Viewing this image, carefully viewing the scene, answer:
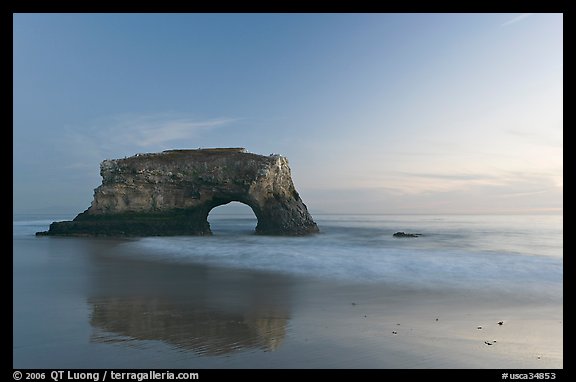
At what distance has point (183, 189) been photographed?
27375 millimetres

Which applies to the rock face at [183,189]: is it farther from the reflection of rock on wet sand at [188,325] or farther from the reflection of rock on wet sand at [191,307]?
the reflection of rock on wet sand at [188,325]

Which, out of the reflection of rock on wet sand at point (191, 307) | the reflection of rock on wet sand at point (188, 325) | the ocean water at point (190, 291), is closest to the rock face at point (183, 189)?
the ocean water at point (190, 291)

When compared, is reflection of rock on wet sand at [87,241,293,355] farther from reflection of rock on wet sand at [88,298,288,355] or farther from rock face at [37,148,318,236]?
rock face at [37,148,318,236]

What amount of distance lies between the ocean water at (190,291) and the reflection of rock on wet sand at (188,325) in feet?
0.05

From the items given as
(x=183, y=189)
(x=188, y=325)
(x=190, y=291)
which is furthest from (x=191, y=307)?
(x=183, y=189)

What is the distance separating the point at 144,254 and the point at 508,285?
43.1 feet

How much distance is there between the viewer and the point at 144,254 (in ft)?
52.4

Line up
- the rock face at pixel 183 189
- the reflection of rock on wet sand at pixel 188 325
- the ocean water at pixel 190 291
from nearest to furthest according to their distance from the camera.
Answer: the ocean water at pixel 190 291, the reflection of rock on wet sand at pixel 188 325, the rock face at pixel 183 189

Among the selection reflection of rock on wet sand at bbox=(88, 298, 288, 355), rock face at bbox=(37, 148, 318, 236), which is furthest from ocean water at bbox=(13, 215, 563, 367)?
rock face at bbox=(37, 148, 318, 236)

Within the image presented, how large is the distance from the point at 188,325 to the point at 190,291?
2.88 metres

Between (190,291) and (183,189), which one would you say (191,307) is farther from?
(183,189)

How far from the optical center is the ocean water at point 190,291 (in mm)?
4754

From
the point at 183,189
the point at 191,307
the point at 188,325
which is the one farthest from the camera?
the point at 183,189
